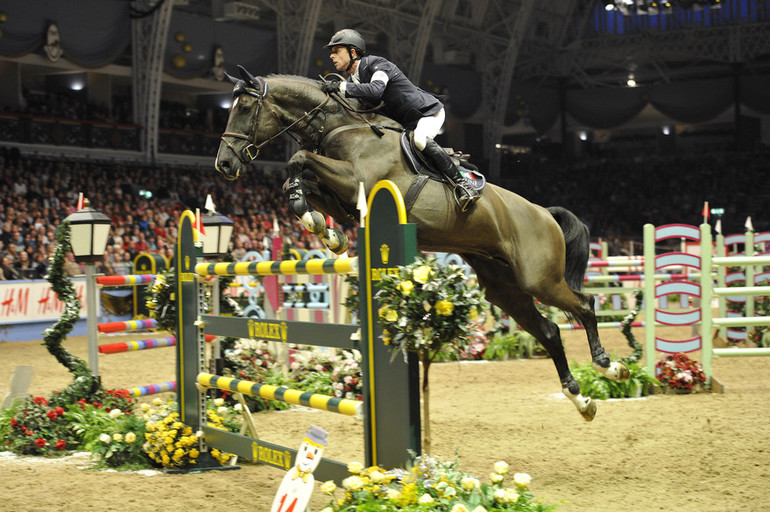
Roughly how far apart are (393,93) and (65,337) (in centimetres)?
285

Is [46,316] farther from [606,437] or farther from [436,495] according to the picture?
[436,495]

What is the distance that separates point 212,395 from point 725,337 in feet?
26.6

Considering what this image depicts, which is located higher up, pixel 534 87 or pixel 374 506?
pixel 534 87

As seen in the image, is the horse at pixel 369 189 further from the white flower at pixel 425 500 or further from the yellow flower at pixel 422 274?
the white flower at pixel 425 500

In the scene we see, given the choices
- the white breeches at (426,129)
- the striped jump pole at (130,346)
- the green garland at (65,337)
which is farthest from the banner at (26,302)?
the white breeches at (426,129)

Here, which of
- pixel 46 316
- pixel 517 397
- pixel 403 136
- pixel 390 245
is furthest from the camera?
pixel 46 316

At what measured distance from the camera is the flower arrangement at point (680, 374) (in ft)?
23.3

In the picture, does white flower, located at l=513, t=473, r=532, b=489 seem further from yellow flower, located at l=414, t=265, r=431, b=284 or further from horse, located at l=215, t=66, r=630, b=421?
horse, located at l=215, t=66, r=630, b=421

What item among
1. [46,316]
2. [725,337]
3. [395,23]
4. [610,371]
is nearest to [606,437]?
[610,371]

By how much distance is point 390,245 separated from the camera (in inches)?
131

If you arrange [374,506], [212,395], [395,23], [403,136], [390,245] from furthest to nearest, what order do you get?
[395,23] < [212,395] < [403,136] < [390,245] < [374,506]

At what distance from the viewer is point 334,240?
421cm

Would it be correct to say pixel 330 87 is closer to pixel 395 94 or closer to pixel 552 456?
pixel 395 94

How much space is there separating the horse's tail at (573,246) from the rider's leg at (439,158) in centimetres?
116
